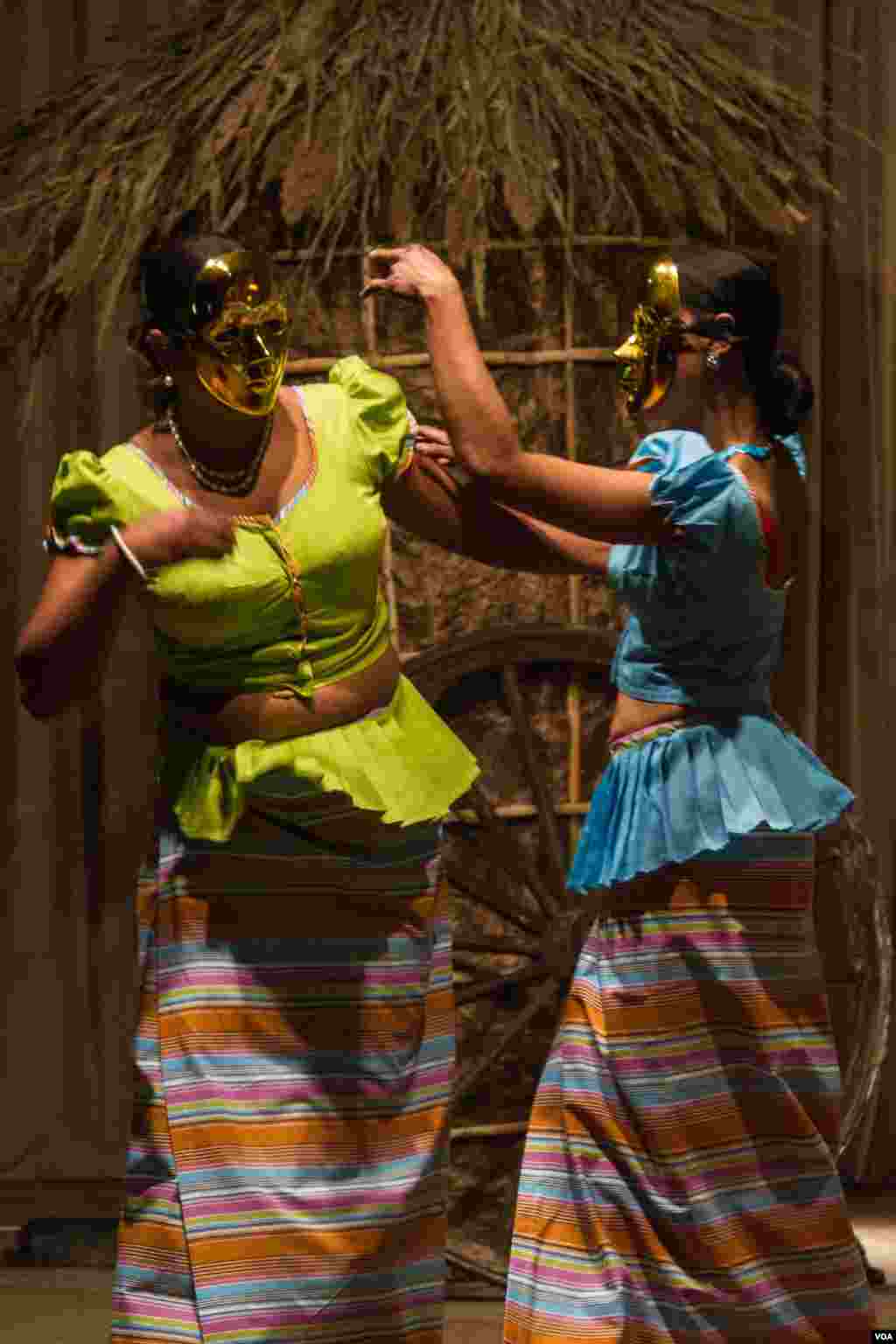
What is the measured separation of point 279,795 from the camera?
2.59 meters

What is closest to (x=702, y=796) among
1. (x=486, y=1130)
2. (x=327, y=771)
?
(x=327, y=771)

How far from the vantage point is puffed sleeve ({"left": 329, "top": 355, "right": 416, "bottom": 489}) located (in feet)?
8.93

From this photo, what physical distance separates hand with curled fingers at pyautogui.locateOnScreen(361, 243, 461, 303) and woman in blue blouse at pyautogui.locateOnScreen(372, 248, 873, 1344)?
0.29 m

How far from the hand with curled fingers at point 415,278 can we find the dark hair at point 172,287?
173 mm

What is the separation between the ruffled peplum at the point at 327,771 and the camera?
258 centimetres

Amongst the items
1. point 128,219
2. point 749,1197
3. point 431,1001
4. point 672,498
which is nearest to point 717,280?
point 672,498

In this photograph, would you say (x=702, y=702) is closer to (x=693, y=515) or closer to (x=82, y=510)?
(x=693, y=515)

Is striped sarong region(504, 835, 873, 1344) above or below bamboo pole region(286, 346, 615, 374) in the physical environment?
below

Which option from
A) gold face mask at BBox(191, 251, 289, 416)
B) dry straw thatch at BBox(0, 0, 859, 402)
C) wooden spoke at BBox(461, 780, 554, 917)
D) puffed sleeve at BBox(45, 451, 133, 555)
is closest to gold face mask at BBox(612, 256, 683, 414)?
gold face mask at BBox(191, 251, 289, 416)

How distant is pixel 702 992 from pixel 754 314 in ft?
2.72

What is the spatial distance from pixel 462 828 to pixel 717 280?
139cm

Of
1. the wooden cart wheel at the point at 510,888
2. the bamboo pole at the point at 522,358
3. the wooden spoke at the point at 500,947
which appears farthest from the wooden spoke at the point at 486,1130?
the bamboo pole at the point at 522,358

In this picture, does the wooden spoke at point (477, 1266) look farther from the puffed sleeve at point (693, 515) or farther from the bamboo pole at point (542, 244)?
the bamboo pole at point (542, 244)

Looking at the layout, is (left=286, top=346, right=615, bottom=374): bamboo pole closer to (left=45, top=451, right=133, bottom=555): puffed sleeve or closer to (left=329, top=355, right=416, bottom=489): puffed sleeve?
(left=329, top=355, right=416, bottom=489): puffed sleeve
